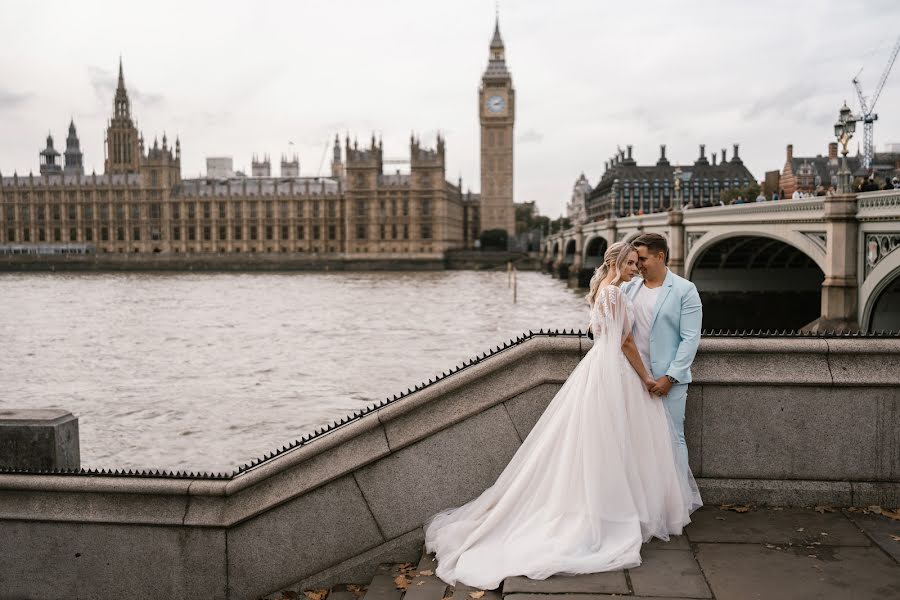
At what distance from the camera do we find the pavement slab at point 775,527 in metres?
4.09

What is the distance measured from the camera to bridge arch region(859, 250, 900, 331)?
16.4 meters

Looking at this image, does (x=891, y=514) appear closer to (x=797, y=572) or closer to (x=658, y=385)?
(x=797, y=572)

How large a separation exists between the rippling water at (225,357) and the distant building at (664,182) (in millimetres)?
69889

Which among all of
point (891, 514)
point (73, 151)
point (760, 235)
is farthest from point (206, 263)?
point (891, 514)

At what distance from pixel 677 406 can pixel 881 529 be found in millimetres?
1118

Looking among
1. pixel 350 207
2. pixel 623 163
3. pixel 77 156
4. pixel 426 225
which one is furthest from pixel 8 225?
pixel 623 163

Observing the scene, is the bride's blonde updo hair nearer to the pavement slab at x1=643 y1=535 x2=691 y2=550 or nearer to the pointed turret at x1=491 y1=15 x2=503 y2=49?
the pavement slab at x1=643 y1=535 x2=691 y2=550

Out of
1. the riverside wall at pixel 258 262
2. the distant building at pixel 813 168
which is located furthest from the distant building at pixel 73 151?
the distant building at pixel 813 168

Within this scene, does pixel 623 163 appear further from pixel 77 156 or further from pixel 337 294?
pixel 337 294

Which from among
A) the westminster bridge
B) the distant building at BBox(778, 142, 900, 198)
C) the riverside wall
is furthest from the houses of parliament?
the westminster bridge

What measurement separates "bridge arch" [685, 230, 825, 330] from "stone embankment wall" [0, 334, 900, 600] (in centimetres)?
2544

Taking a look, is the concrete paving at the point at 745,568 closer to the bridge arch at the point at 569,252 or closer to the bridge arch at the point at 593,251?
the bridge arch at the point at 593,251

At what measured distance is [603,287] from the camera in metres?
4.21

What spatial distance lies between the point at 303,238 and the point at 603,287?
88.3m
